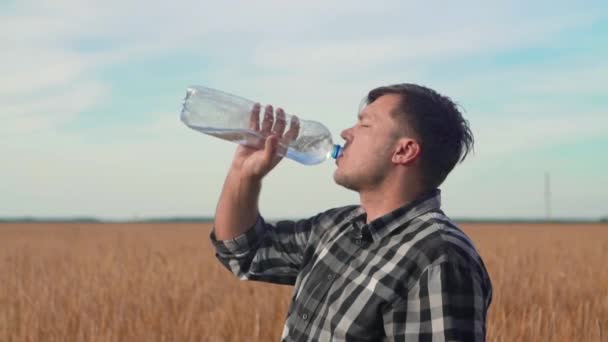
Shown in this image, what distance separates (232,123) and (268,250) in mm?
602

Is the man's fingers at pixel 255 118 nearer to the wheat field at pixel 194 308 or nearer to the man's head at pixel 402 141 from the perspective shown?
the man's head at pixel 402 141

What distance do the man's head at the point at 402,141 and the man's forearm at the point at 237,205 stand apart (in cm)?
40

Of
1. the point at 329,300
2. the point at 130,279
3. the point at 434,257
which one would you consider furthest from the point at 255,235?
the point at 130,279

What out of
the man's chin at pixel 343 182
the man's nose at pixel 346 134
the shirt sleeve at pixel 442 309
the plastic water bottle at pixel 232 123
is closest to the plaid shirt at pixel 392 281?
the shirt sleeve at pixel 442 309

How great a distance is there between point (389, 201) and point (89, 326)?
2.33 metres

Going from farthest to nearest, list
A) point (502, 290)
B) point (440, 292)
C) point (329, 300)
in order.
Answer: point (502, 290) → point (329, 300) → point (440, 292)

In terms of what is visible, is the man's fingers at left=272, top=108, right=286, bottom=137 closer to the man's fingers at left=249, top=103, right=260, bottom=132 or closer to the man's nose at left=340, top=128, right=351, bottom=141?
the man's fingers at left=249, top=103, right=260, bottom=132

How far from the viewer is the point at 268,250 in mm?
2477

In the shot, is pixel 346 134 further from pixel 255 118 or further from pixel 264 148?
pixel 255 118

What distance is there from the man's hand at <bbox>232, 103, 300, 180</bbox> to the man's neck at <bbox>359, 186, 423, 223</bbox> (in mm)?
358

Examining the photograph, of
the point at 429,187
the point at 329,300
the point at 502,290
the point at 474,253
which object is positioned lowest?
the point at 502,290

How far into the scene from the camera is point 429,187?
2064mm

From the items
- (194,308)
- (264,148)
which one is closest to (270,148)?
(264,148)

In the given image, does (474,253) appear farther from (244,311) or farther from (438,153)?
(244,311)
